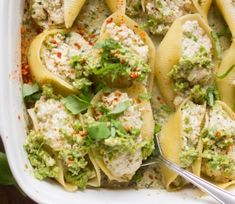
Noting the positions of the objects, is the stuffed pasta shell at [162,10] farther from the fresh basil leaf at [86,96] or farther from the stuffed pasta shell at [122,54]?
the fresh basil leaf at [86,96]

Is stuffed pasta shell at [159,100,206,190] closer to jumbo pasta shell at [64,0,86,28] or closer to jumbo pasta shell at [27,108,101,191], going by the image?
jumbo pasta shell at [27,108,101,191]

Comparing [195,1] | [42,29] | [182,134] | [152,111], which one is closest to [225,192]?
[182,134]

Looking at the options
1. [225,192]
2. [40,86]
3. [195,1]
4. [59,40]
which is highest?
[195,1]

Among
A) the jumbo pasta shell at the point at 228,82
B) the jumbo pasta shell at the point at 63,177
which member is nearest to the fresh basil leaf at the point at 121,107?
the jumbo pasta shell at the point at 63,177

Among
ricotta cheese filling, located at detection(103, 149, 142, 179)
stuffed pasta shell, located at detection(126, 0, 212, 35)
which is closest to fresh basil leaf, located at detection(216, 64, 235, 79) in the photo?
stuffed pasta shell, located at detection(126, 0, 212, 35)

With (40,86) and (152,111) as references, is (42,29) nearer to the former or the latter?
(40,86)
